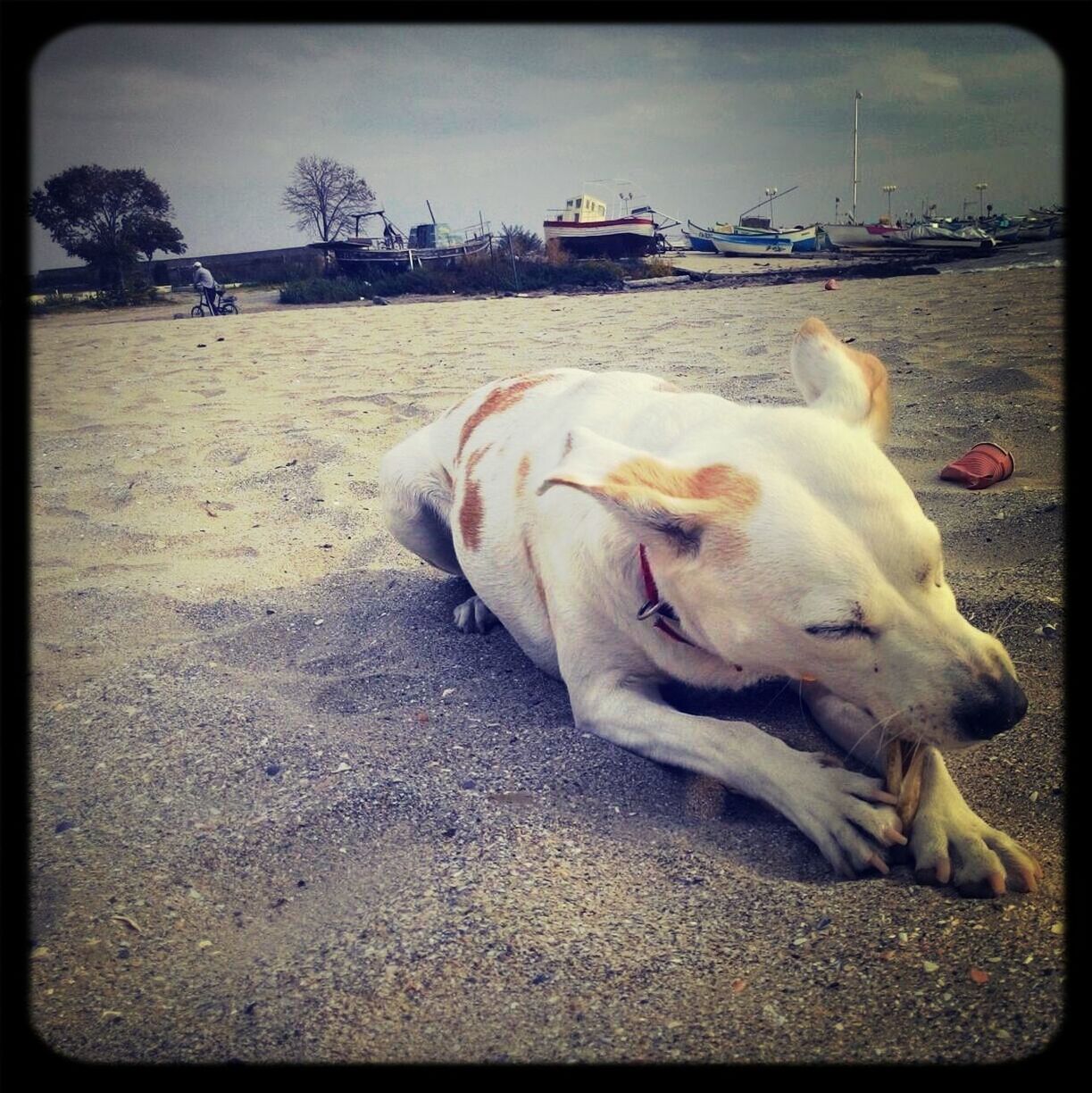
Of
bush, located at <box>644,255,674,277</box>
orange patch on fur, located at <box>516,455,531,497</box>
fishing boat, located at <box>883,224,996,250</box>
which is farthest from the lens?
bush, located at <box>644,255,674,277</box>

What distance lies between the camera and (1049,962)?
136 centimetres

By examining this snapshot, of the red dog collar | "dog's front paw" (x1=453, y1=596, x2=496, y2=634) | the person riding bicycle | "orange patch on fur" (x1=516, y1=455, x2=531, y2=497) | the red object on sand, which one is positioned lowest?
"dog's front paw" (x1=453, y1=596, x2=496, y2=634)

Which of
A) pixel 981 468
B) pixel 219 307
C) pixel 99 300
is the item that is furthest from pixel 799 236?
pixel 981 468

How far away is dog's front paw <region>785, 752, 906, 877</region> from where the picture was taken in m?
1.67

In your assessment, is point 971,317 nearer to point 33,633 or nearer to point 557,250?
point 33,633

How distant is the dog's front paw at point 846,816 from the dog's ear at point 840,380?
775mm

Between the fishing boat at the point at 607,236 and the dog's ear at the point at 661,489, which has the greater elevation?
the fishing boat at the point at 607,236

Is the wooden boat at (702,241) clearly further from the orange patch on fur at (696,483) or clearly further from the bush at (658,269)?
the orange patch on fur at (696,483)

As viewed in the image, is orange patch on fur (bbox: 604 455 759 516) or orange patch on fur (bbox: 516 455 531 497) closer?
orange patch on fur (bbox: 604 455 759 516)

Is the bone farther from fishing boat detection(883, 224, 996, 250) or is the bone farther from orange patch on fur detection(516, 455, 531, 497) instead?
fishing boat detection(883, 224, 996, 250)

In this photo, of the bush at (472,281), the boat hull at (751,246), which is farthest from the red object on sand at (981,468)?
the boat hull at (751,246)

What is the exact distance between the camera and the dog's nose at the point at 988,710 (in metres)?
1.57

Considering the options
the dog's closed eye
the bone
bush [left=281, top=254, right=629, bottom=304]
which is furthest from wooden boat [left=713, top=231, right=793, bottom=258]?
the dog's closed eye

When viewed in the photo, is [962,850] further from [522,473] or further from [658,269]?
[658,269]
